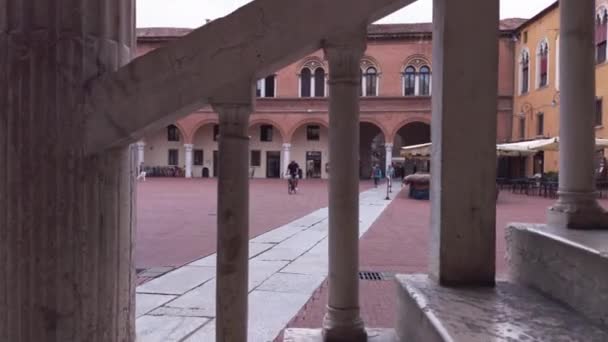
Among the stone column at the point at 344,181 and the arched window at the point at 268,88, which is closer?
the stone column at the point at 344,181

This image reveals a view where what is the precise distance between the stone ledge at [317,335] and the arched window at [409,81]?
3296 centimetres

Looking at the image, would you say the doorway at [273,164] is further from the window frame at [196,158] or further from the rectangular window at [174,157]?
the rectangular window at [174,157]

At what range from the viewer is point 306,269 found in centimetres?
567

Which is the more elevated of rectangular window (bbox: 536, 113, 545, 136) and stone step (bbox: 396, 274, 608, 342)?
rectangular window (bbox: 536, 113, 545, 136)

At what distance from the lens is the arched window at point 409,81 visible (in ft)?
111

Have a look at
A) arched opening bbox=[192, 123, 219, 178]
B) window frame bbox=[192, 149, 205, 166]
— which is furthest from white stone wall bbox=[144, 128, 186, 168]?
arched opening bbox=[192, 123, 219, 178]

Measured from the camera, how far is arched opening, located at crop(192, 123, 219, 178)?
38406 millimetres

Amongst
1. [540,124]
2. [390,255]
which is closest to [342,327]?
[390,255]

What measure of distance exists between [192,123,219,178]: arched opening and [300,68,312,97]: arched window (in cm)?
810

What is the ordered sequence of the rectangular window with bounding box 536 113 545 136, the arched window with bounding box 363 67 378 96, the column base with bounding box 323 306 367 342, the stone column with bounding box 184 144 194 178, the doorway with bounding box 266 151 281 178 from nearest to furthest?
the column base with bounding box 323 306 367 342 < the rectangular window with bounding box 536 113 545 136 < the arched window with bounding box 363 67 378 96 < the stone column with bounding box 184 144 194 178 < the doorway with bounding box 266 151 281 178

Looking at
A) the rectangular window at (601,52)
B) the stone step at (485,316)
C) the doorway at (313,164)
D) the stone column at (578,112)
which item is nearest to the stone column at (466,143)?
the stone step at (485,316)

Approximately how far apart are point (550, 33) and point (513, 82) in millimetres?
6322

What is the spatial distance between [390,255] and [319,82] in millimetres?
28925

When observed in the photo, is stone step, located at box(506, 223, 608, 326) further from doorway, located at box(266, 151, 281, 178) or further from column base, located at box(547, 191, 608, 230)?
doorway, located at box(266, 151, 281, 178)
